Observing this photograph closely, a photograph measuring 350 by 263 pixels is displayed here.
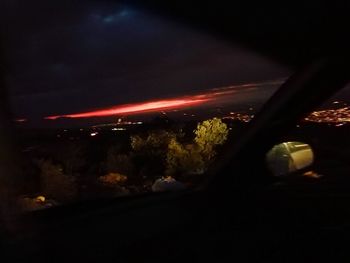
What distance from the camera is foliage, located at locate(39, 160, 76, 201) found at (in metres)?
2.49

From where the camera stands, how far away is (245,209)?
2094 millimetres

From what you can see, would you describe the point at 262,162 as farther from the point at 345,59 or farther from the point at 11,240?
the point at 11,240

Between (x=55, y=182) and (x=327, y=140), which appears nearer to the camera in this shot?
(x=327, y=140)

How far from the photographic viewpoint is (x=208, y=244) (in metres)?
1.88

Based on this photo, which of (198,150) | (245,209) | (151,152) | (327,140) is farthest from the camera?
(151,152)

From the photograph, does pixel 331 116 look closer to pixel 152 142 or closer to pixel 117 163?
pixel 152 142

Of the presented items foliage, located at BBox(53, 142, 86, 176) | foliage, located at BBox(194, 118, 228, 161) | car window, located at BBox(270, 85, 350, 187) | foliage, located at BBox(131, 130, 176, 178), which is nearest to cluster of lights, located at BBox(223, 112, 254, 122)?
foliage, located at BBox(194, 118, 228, 161)

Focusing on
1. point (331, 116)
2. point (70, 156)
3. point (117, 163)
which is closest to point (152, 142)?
point (117, 163)

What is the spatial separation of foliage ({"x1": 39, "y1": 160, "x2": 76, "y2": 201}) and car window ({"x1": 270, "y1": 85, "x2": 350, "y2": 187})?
0.87 meters

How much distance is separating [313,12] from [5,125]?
1.23m

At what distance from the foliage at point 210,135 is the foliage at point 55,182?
568mm

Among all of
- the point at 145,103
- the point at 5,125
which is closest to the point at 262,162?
the point at 145,103

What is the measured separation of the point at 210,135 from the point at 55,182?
2.32 ft

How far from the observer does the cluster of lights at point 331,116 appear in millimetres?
2172
